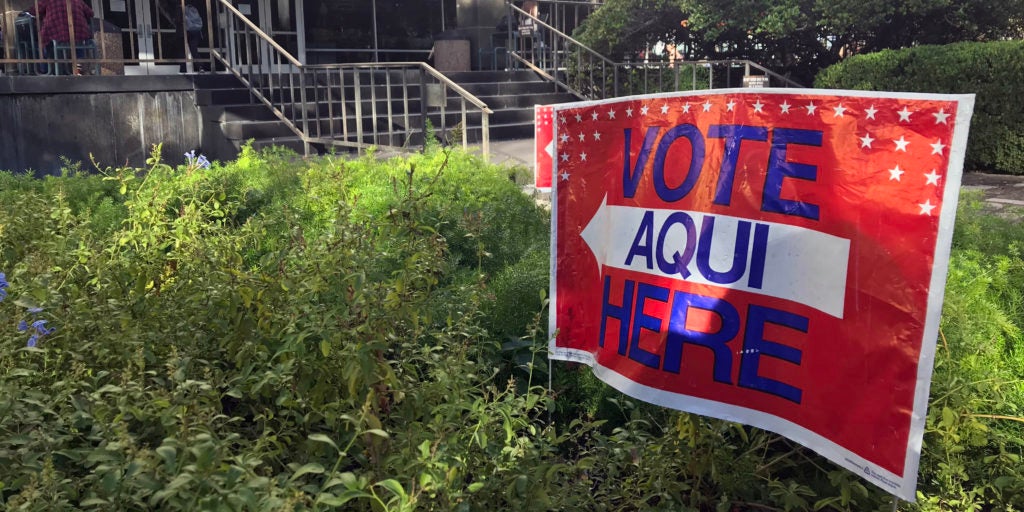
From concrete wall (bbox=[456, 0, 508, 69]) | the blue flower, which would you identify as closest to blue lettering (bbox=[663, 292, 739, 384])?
the blue flower

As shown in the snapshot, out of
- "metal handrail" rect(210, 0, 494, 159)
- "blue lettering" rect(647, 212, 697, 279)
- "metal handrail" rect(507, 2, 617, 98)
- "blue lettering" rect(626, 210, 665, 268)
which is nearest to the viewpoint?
"blue lettering" rect(647, 212, 697, 279)

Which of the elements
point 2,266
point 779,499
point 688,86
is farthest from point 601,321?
point 688,86

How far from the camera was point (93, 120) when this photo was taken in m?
11.9

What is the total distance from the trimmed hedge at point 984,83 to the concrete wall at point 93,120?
929 cm

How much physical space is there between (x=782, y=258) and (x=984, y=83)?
422 inches

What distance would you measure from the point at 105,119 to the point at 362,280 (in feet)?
34.8

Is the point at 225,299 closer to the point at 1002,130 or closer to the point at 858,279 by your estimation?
the point at 858,279

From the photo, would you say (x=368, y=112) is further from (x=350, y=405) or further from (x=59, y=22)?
(x=350, y=405)

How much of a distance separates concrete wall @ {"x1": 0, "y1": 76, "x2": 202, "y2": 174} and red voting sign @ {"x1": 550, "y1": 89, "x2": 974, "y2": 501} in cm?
998

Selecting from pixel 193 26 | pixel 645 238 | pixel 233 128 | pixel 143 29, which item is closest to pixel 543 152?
pixel 645 238

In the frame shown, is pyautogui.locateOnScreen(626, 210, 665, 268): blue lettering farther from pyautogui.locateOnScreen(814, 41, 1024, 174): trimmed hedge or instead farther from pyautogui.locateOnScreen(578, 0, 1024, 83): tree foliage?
pyautogui.locateOnScreen(578, 0, 1024, 83): tree foliage

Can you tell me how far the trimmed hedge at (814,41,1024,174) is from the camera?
11531mm

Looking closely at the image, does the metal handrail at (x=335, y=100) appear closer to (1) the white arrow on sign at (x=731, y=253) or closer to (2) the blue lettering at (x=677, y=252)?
(1) the white arrow on sign at (x=731, y=253)

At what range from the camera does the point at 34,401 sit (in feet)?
8.04
